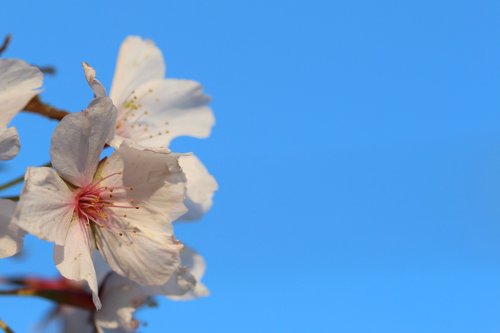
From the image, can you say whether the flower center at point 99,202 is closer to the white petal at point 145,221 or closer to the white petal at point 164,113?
the white petal at point 145,221

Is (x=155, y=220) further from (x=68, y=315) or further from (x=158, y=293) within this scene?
(x=68, y=315)

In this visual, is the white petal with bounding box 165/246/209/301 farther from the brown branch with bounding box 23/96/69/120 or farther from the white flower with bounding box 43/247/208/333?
the brown branch with bounding box 23/96/69/120

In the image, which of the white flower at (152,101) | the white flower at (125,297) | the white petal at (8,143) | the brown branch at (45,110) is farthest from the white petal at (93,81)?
the white flower at (125,297)

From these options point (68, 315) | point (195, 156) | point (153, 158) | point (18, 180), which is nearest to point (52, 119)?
point (18, 180)

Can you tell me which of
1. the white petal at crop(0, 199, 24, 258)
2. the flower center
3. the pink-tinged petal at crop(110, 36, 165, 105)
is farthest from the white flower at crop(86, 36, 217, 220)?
the white petal at crop(0, 199, 24, 258)

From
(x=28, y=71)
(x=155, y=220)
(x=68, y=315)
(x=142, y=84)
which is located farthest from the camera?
(x=68, y=315)

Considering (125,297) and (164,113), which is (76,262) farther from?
(164,113)

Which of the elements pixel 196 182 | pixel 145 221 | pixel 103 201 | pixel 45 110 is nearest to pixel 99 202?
pixel 103 201
